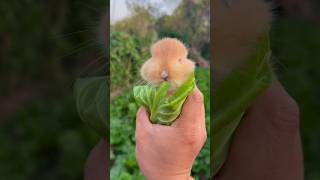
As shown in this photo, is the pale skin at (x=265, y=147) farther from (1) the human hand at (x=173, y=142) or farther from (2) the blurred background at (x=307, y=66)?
(2) the blurred background at (x=307, y=66)

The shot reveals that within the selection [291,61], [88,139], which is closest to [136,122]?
[88,139]

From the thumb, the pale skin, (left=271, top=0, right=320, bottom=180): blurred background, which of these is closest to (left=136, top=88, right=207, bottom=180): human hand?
the thumb

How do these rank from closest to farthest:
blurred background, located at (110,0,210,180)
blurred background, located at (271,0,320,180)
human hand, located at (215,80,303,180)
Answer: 1. blurred background, located at (110,0,210,180)
2. human hand, located at (215,80,303,180)
3. blurred background, located at (271,0,320,180)

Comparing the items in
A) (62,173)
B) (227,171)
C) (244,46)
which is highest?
(244,46)

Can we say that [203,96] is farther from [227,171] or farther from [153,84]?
[227,171]

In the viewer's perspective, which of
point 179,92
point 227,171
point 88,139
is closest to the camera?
point 179,92

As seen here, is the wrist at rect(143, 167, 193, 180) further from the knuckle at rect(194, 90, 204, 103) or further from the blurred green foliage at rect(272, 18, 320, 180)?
the blurred green foliage at rect(272, 18, 320, 180)

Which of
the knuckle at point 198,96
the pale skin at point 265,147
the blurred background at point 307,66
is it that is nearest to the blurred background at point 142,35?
the knuckle at point 198,96

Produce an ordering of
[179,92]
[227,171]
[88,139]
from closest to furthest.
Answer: [179,92] < [227,171] < [88,139]
